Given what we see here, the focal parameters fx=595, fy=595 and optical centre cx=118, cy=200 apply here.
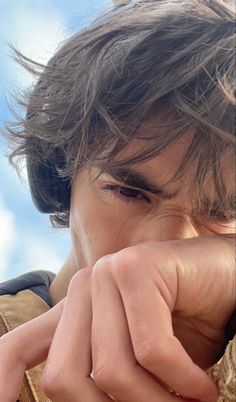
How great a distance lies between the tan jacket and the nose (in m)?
0.25

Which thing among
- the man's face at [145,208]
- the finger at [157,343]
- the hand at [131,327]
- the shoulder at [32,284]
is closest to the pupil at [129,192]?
the man's face at [145,208]

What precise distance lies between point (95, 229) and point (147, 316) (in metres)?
0.51

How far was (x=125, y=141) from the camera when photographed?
1.18 m

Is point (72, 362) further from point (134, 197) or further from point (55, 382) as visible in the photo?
point (134, 197)

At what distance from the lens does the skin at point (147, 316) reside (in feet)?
2.38

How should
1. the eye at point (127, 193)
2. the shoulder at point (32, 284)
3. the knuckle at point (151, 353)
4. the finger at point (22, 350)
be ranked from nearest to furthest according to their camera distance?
the knuckle at point (151, 353)
the finger at point (22, 350)
the eye at point (127, 193)
the shoulder at point (32, 284)

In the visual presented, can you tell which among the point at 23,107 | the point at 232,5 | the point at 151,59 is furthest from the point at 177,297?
the point at 23,107

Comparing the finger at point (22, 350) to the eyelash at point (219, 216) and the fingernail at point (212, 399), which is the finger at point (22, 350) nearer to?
the fingernail at point (212, 399)

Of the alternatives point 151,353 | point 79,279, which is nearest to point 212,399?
point 151,353

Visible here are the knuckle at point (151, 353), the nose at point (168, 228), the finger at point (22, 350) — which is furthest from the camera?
the nose at point (168, 228)

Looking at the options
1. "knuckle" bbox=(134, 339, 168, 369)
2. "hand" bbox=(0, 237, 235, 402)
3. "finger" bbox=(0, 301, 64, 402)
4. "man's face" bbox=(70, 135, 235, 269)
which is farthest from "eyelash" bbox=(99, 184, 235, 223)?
"knuckle" bbox=(134, 339, 168, 369)

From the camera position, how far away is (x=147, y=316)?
733mm

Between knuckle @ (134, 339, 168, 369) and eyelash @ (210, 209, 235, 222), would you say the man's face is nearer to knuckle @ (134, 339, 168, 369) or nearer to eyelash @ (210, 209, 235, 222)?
eyelash @ (210, 209, 235, 222)

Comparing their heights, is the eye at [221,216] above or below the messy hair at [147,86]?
below
